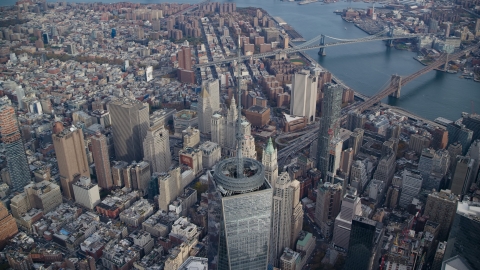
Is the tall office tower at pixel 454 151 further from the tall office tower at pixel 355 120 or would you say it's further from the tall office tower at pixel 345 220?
the tall office tower at pixel 345 220

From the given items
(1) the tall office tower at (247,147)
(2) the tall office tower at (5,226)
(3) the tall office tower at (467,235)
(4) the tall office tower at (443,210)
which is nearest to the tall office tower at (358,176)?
(4) the tall office tower at (443,210)

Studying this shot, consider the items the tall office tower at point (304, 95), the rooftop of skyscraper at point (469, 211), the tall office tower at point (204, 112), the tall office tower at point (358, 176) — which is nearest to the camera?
the rooftop of skyscraper at point (469, 211)

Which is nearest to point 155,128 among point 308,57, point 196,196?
point 196,196

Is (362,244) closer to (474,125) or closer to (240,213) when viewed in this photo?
(240,213)

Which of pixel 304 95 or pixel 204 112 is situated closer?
pixel 204 112

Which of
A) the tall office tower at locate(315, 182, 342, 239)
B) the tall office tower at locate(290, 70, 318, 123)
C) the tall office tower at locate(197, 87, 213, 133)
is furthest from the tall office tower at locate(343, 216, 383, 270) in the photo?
the tall office tower at locate(290, 70, 318, 123)

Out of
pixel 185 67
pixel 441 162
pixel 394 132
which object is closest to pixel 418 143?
pixel 394 132

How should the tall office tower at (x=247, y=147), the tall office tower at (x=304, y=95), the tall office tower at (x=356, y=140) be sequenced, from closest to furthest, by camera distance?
the tall office tower at (x=247, y=147)
the tall office tower at (x=356, y=140)
the tall office tower at (x=304, y=95)
